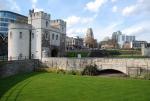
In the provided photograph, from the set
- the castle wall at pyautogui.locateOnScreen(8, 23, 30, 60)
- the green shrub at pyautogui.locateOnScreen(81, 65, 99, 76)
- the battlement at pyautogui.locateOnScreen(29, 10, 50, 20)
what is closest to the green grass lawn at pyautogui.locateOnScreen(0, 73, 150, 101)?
the green shrub at pyautogui.locateOnScreen(81, 65, 99, 76)

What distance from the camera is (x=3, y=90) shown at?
813 inches

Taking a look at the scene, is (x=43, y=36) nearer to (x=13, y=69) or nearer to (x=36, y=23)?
(x=36, y=23)

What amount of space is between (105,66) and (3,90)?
1486 cm

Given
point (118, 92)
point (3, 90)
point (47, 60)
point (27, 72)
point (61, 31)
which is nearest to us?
point (118, 92)

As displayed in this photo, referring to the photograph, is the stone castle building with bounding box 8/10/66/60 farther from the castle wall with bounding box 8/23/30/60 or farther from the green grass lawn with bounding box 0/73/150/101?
the green grass lawn with bounding box 0/73/150/101

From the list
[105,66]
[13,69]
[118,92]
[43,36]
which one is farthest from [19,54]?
[118,92]

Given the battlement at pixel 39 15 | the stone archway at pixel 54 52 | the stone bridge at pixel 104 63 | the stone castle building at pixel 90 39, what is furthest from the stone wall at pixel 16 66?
the stone castle building at pixel 90 39

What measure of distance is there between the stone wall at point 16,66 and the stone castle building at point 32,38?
3.19m

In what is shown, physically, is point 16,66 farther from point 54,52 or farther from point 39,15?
point 54,52

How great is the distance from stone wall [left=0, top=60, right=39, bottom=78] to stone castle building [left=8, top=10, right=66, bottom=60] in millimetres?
3189

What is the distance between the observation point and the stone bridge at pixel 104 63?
28.6 m

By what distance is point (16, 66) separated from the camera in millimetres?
32000

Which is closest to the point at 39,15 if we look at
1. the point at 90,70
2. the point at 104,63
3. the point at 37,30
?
the point at 37,30

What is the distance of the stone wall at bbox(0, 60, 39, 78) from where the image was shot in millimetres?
29017
